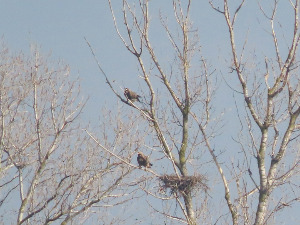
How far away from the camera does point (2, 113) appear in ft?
53.2

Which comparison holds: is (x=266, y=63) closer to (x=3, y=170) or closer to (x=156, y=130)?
(x=156, y=130)

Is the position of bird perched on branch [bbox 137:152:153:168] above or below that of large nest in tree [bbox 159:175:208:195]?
above

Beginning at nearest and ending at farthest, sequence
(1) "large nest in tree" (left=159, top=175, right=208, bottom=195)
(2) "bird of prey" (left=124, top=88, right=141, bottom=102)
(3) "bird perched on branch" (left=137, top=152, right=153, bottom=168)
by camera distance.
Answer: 1. (1) "large nest in tree" (left=159, top=175, right=208, bottom=195)
2. (2) "bird of prey" (left=124, top=88, right=141, bottom=102)
3. (3) "bird perched on branch" (left=137, top=152, right=153, bottom=168)

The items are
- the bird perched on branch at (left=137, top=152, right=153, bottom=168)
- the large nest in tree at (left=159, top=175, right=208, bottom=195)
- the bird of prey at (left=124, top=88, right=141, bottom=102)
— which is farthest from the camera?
the bird perched on branch at (left=137, top=152, right=153, bottom=168)

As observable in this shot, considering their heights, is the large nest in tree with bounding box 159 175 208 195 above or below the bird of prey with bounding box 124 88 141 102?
below

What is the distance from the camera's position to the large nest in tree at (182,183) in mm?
8289

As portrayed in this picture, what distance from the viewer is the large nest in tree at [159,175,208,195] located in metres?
8.29

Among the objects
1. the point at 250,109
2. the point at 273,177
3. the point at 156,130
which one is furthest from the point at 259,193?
the point at 156,130

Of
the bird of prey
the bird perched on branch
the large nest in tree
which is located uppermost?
the bird of prey

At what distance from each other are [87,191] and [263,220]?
922 centimetres

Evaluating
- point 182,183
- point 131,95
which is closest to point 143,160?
point 131,95

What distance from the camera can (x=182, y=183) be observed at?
27.3 feet

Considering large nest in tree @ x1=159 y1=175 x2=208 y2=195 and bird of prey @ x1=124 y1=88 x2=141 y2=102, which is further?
bird of prey @ x1=124 y1=88 x2=141 y2=102

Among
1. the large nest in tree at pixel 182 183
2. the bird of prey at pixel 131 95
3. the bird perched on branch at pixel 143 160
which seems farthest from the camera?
the bird perched on branch at pixel 143 160
